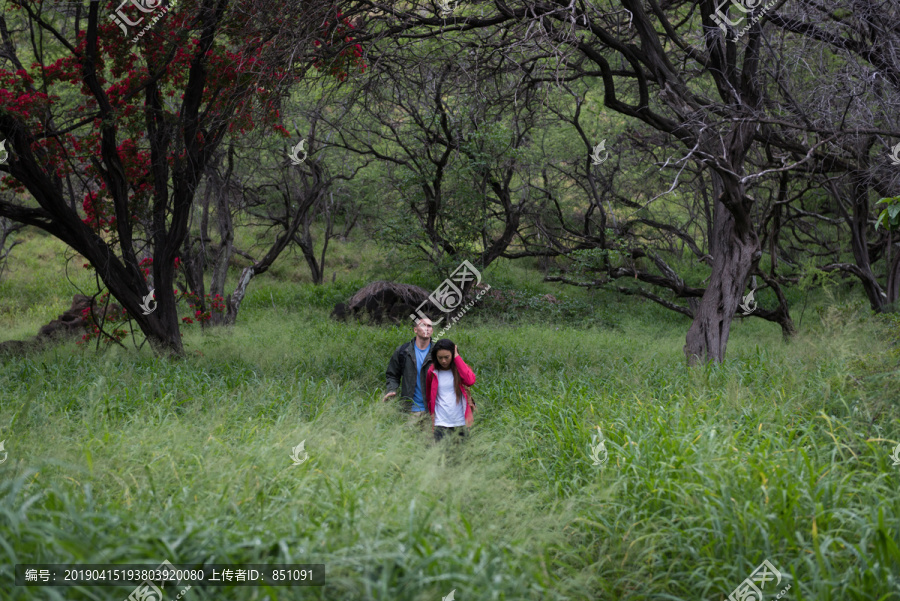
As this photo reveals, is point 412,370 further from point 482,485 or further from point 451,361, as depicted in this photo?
point 482,485

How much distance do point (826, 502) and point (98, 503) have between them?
4010 mm

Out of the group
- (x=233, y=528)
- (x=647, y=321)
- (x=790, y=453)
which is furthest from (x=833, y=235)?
(x=233, y=528)

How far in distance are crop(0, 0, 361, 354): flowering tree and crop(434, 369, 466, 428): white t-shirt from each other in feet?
13.1

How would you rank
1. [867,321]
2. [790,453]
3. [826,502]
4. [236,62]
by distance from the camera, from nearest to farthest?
[826,502] < [790,453] < [236,62] < [867,321]

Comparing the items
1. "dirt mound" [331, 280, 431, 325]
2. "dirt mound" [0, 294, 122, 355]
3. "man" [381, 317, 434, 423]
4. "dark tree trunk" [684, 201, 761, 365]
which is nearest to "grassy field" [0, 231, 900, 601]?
"man" [381, 317, 434, 423]

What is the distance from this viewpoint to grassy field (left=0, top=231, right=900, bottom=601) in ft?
9.05

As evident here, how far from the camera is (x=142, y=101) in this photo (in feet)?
32.2

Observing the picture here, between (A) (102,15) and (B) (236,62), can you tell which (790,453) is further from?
(A) (102,15)

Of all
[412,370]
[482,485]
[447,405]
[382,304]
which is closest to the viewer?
[482,485]

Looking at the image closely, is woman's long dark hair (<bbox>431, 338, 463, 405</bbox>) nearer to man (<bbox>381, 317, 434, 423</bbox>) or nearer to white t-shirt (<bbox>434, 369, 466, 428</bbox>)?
white t-shirt (<bbox>434, 369, 466, 428</bbox>)

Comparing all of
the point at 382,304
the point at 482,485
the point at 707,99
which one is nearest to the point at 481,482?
the point at 482,485

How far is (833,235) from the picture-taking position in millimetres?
19391

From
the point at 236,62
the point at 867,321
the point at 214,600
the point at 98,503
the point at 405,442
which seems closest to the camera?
the point at 214,600

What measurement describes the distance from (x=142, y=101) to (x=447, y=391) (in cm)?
770
